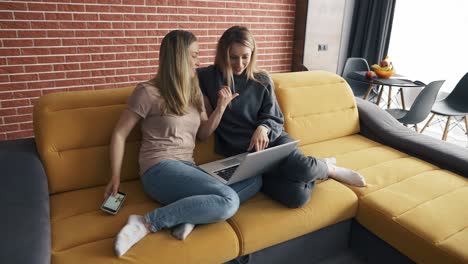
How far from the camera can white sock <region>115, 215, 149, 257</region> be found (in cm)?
130

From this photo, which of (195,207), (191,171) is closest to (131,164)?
(191,171)

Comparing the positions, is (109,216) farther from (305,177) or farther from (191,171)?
(305,177)

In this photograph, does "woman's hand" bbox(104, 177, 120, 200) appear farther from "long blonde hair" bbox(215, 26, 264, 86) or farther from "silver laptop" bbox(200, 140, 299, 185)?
"long blonde hair" bbox(215, 26, 264, 86)

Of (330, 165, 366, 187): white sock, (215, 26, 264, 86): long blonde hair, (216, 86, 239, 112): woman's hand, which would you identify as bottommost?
(330, 165, 366, 187): white sock

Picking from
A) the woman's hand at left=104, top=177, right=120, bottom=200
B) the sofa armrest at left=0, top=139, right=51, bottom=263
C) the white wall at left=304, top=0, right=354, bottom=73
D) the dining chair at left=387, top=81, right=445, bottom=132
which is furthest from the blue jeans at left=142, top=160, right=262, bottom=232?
the white wall at left=304, top=0, right=354, bottom=73

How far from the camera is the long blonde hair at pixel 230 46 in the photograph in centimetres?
182

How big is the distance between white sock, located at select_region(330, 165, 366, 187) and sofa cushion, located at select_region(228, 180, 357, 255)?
0.06m

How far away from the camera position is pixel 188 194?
154 centimetres

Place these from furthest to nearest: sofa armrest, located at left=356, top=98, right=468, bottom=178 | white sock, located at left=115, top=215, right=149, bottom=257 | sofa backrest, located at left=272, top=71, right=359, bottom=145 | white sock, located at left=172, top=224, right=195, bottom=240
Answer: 1. sofa backrest, located at left=272, top=71, right=359, bottom=145
2. sofa armrest, located at left=356, top=98, right=468, bottom=178
3. white sock, located at left=172, top=224, right=195, bottom=240
4. white sock, located at left=115, top=215, right=149, bottom=257

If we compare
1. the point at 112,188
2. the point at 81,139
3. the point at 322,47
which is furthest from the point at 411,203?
the point at 322,47

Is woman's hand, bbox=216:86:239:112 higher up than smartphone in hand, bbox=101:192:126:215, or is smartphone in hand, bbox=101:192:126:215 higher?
woman's hand, bbox=216:86:239:112

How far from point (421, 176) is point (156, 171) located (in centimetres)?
138

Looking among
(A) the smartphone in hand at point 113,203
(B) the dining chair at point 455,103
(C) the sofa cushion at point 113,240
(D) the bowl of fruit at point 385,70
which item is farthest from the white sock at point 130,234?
(B) the dining chair at point 455,103

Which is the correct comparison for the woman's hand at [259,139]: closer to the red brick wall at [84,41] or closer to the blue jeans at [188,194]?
the blue jeans at [188,194]
